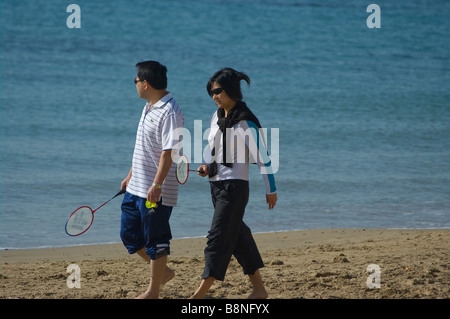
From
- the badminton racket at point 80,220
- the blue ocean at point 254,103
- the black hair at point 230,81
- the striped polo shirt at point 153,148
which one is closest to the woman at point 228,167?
the black hair at point 230,81

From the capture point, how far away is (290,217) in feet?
30.6

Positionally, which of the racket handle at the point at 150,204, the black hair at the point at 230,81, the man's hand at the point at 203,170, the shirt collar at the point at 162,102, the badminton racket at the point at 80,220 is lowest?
the badminton racket at the point at 80,220

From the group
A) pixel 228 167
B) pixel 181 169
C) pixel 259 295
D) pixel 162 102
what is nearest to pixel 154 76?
pixel 162 102

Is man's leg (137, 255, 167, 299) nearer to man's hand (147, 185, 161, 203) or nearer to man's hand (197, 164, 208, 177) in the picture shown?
man's hand (147, 185, 161, 203)

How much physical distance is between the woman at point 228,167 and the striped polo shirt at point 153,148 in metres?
0.27

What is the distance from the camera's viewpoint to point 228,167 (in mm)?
4766

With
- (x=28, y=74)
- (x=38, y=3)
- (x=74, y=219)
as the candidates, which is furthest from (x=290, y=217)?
(x=38, y=3)

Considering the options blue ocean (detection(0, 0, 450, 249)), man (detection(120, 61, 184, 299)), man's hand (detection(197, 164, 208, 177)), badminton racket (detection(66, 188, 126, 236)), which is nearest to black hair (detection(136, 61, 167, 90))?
man (detection(120, 61, 184, 299))

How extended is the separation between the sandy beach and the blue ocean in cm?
71

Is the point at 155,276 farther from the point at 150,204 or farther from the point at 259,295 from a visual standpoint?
the point at 259,295

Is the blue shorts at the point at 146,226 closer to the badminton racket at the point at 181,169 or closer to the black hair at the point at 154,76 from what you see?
the badminton racket at the point at 181,169

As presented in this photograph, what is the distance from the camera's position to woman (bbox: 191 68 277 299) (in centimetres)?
475

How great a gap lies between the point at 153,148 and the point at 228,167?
1.82 feet

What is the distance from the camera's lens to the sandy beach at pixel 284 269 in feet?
17.5
